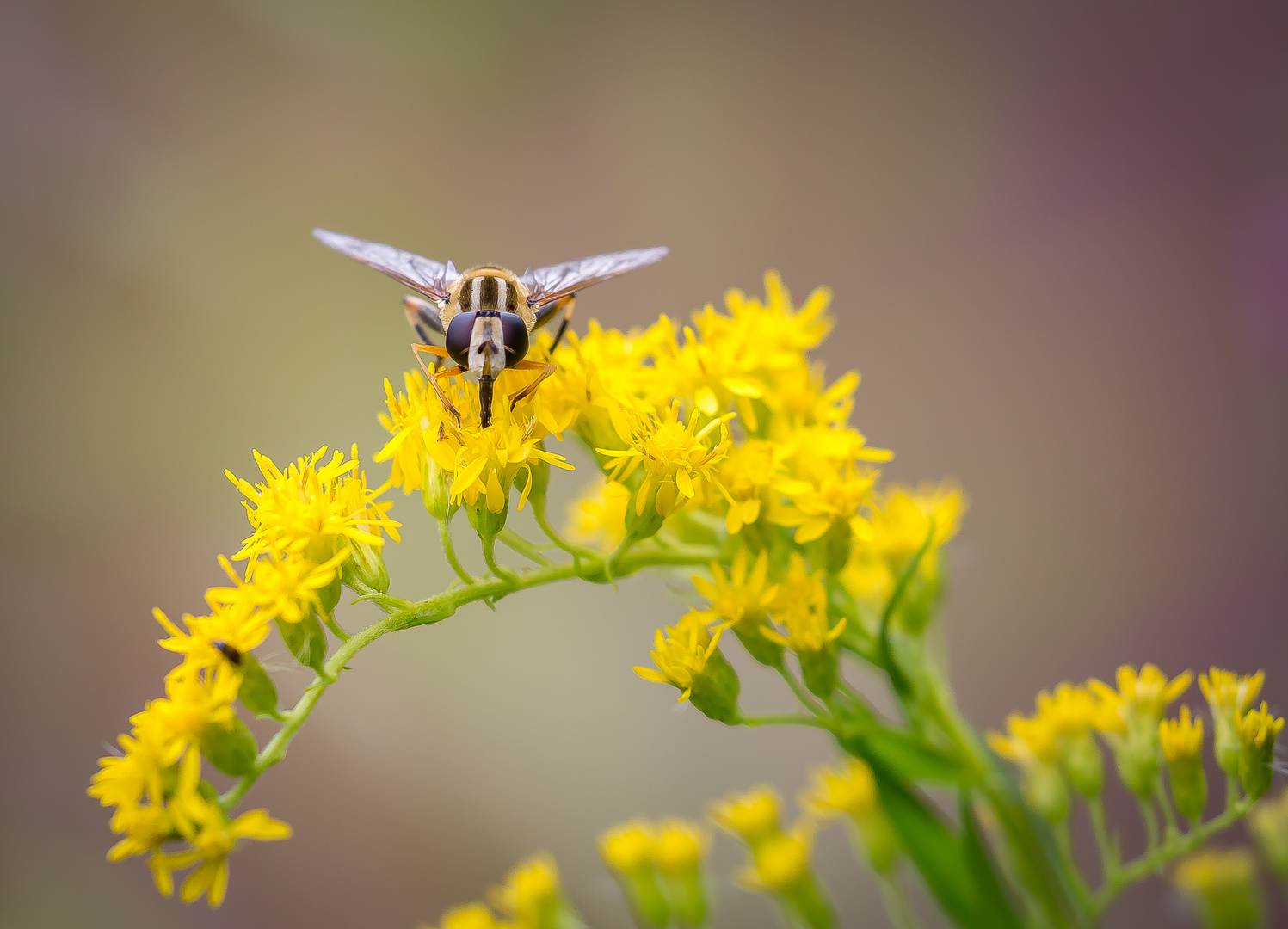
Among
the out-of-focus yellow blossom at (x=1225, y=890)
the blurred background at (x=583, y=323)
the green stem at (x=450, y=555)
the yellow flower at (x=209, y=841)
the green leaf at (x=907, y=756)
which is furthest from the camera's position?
the blurred background at (x=583, y=323)

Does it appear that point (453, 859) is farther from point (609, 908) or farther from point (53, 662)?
point (53, 662)

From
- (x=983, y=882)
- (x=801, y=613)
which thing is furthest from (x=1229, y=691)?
(x=801, y=613)

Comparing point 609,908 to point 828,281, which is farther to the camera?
point 828,281

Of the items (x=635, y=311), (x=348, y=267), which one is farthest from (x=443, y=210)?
(x=635, y=311)

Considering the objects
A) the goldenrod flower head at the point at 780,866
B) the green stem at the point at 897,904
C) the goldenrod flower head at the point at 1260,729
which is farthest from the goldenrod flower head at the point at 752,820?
the goldenrod flower head at the point at 1260,729

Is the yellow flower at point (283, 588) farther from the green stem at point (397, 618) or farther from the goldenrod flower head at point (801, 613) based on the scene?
the goldenrod flower head at point (801, 613)

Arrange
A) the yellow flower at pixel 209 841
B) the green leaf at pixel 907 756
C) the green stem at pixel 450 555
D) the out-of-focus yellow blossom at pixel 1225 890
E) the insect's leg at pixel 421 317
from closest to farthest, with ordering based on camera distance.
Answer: the yellow flower at pixel 209 841, the green stem at pixel 450 555, the green leaf at pixel 907 756, the insect's leg at pixel 421 317, the out-of-focus yellow blossom at pixel 1225 890

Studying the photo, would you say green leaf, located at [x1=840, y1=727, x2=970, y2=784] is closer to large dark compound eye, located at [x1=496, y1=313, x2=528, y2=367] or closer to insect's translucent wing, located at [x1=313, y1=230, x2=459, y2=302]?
large dark compound eye, located at [x1=496, y1=313, x2=528, y2=367]

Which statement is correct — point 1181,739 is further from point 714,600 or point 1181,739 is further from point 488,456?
point 488,456

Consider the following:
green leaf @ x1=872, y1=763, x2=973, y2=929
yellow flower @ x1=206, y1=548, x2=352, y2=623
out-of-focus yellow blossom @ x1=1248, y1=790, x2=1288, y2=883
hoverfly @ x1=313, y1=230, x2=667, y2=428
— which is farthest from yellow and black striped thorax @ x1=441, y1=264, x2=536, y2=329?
out-of-focus yellow blossom @ x1=1248, y1=790, x2=1288, y2=883
